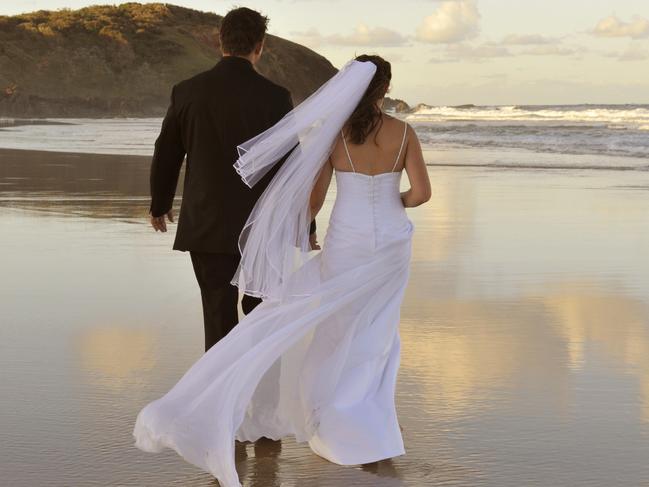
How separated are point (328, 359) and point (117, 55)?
12862 centimetres

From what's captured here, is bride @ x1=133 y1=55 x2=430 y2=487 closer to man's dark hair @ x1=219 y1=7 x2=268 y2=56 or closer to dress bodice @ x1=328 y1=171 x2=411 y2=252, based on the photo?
dress bodice @ x1=328 y1=171 x2=411 y2=252

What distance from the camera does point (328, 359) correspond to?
456 cm

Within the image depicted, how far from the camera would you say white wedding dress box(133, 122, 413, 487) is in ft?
14.1

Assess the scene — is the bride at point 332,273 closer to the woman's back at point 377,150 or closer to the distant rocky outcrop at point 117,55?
the woman's back at point 377,150

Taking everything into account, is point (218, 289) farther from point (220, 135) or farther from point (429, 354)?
point (429, 354)

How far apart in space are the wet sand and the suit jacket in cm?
90

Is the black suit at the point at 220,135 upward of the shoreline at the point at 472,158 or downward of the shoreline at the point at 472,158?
upward

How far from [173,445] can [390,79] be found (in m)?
1.66

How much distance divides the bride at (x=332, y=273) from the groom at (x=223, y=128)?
0.33ft

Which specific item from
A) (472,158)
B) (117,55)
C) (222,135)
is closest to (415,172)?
(222,135)

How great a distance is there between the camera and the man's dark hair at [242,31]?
467 centimetres

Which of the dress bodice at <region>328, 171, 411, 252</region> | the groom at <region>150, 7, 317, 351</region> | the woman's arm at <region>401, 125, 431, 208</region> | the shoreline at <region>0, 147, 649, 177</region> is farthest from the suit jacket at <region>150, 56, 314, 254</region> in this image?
the shoreline at <region>0, 147, 649, 177</region>

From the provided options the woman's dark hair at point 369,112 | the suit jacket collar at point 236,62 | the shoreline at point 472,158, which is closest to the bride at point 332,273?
the woman's dark hair at point 369,112

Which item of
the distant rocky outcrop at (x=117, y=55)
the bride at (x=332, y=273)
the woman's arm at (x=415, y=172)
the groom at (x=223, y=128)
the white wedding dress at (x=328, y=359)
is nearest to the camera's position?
the white wedding dress at (x=328, y=359)
